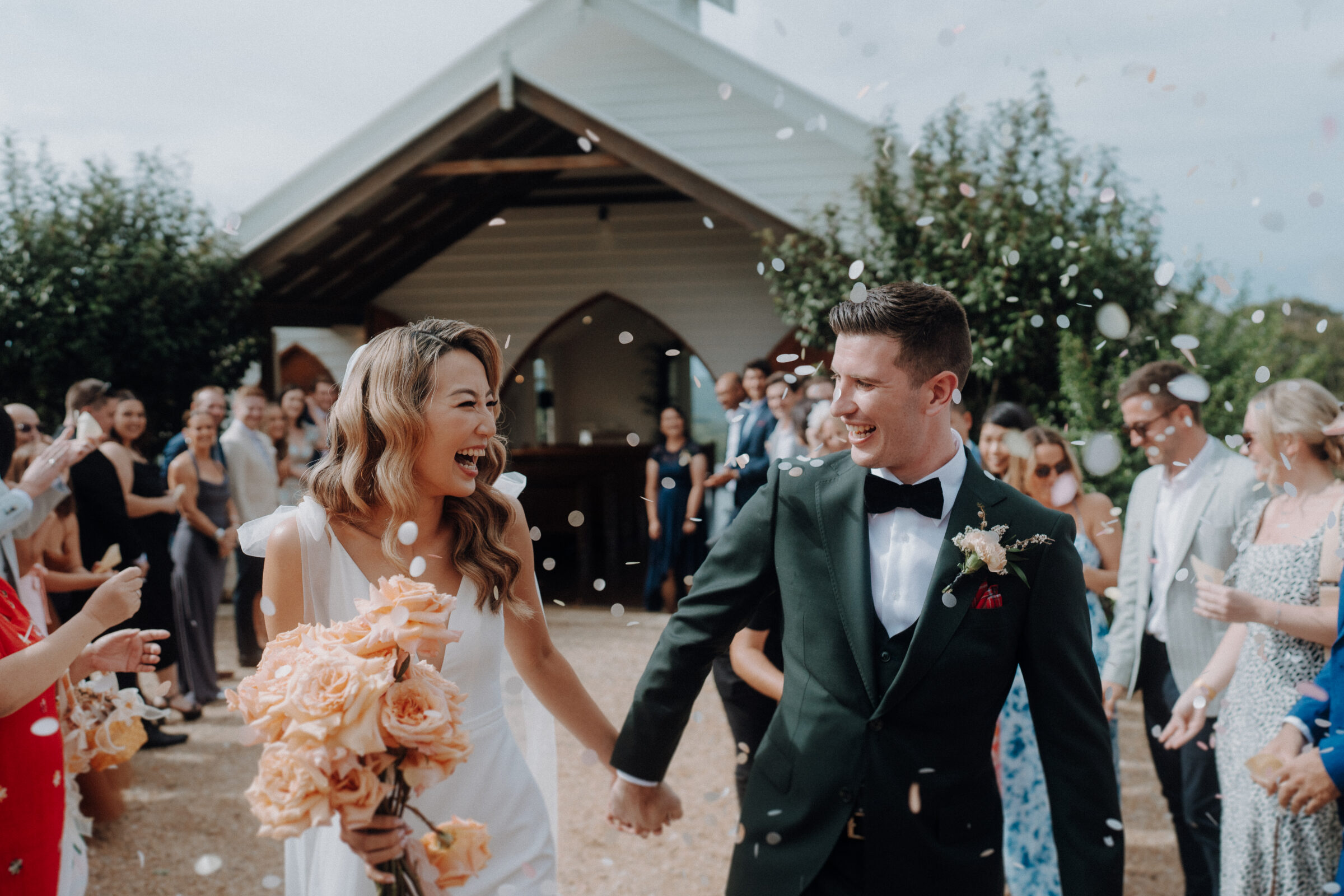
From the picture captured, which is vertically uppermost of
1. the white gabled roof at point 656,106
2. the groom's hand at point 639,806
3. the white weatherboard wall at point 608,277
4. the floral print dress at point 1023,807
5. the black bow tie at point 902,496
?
the white gabled roof at point 656,106

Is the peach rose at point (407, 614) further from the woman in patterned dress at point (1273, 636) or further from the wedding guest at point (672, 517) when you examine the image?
the wedding guest at point (672, 517)

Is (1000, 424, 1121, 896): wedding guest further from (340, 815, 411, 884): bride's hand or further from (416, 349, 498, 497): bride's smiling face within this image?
(340, 815, 411, 884): bride's hand

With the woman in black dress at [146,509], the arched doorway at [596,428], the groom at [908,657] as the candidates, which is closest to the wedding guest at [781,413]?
the arched doorway at [596,428]

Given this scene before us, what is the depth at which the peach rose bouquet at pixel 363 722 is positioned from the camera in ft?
4.40

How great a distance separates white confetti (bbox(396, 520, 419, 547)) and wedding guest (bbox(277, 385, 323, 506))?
6.15 metres

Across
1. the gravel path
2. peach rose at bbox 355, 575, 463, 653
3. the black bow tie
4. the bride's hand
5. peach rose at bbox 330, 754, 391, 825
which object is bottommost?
the gravel path

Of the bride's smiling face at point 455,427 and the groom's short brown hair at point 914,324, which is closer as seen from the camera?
the groom's short brown hair at point 914,324

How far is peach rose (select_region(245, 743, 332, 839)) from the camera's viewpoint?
1.32 meters

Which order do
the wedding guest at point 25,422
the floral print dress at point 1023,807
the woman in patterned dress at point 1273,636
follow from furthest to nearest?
the wedding guest at point 25,422, the floral print dress at point 1023,807, the woman in patterned dress at point 1273,636

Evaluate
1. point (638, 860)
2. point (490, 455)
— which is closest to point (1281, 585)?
point (490, 455)

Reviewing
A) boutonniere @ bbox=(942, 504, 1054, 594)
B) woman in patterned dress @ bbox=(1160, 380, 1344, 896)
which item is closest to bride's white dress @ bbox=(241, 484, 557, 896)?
boutonniere @ bbox=(942, 504, 1054, 594)

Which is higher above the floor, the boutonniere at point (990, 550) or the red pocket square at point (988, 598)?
the boutonniere at point (990, 550)

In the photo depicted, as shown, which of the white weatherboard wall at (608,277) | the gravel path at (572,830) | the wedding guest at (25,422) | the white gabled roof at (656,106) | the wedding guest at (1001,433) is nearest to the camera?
the gravel path at (572,830)

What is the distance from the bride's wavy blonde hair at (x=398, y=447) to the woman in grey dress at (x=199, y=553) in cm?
451
